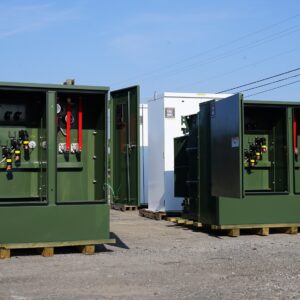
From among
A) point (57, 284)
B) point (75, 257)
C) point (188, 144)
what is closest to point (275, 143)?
point (188, 144)

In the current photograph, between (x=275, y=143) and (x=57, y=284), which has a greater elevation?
(x=275, y=143)

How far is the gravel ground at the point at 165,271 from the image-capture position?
6.70 metres

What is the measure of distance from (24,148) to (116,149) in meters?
2.04

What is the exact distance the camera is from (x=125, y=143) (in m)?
10.9

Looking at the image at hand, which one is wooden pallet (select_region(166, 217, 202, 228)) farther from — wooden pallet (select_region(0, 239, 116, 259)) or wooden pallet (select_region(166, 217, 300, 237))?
wooden pallet (select_region(0, 239, 116, 259))

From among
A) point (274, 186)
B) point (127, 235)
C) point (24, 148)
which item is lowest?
point (127, 235)

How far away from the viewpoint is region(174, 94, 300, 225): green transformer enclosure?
11.1 metres

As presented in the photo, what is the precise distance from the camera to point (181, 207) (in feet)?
51.0

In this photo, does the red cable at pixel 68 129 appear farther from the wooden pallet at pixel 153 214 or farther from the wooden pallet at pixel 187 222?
the wooden pallet at pixel 153 214

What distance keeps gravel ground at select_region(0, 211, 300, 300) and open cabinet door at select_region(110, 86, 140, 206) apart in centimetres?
102

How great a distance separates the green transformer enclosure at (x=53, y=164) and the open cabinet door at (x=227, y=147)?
2.28 m

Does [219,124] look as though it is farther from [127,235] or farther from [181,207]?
[181,207]

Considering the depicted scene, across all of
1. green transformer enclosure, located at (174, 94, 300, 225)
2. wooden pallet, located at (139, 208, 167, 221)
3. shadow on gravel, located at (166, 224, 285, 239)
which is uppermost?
green transformer enclosure, located at (174, 94, 300, 225)

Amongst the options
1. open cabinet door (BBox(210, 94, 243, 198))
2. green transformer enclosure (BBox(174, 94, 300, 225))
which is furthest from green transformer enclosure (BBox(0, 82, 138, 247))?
green transformer enclosure (BBox(174, 94, 300, 225))
